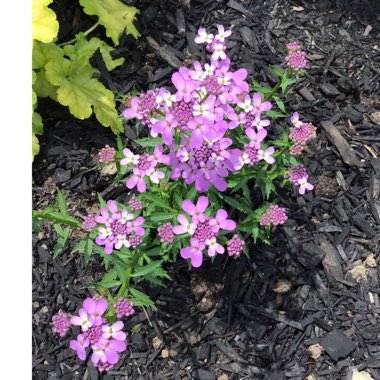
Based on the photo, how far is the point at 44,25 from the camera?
324cm

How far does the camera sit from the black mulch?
3336 mm

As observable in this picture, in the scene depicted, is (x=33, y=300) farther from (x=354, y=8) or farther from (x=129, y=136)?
(x=354, y=8)

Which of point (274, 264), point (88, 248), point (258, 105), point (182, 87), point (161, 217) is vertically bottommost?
point (274, 264)

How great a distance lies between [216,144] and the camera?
243cm

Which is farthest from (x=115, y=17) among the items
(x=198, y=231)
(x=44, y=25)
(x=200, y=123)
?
(x=198, y=231)

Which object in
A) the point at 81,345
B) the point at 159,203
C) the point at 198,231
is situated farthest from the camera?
the point at 159,203

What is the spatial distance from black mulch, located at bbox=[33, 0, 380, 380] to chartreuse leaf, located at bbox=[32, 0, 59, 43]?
30.3 inches

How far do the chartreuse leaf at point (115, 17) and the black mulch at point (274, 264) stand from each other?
179mm

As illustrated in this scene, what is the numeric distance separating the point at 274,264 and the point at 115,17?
79.5 inches

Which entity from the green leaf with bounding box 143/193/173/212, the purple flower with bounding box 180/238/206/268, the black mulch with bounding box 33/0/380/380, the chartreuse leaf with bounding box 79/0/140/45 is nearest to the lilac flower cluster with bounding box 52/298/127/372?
the purple flower with bounding box 180/238/206/268

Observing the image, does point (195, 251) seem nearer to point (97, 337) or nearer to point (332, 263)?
point (97, 337)

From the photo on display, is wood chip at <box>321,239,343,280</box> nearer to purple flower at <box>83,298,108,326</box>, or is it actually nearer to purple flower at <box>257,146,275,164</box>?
purple flower at <box>257,146,275,164</box>
